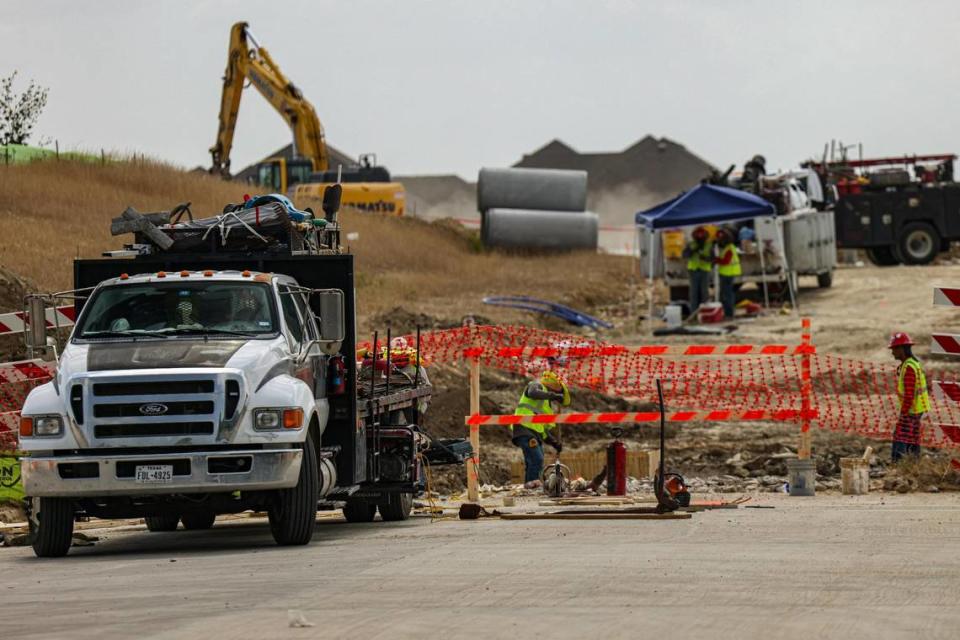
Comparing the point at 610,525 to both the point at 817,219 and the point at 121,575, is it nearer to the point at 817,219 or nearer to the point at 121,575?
the point at 121,575

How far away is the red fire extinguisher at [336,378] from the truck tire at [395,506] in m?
1.81

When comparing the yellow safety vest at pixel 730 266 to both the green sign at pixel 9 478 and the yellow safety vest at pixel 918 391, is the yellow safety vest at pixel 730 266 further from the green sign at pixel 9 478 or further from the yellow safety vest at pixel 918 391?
the green sign at pixel 9 478

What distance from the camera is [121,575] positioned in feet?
38.1

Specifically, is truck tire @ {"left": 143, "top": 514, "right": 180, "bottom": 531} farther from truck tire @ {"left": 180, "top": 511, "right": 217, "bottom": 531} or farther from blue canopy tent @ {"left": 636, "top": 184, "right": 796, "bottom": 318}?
blue canopy tent @ {"left": 636, "top": 184, "right": 796, "bottom": 318}

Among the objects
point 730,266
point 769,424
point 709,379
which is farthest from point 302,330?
point 730,266

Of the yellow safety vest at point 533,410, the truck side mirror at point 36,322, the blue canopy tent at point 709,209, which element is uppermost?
the blue canopy tent at point 709,209

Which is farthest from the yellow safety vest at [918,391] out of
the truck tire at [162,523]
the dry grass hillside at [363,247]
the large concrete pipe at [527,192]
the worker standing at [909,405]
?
the large concrete pipe at [527,192]

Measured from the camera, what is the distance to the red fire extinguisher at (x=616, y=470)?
17.3 m

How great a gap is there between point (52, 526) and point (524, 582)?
434cm

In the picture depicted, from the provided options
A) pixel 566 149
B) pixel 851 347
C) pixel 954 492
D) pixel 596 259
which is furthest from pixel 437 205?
pixel 954 492

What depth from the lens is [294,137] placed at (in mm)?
57688

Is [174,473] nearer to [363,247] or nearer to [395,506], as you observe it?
[395,506]

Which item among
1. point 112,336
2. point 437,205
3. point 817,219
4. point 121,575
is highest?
point 437,205

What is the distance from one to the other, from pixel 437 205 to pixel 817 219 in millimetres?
59927
